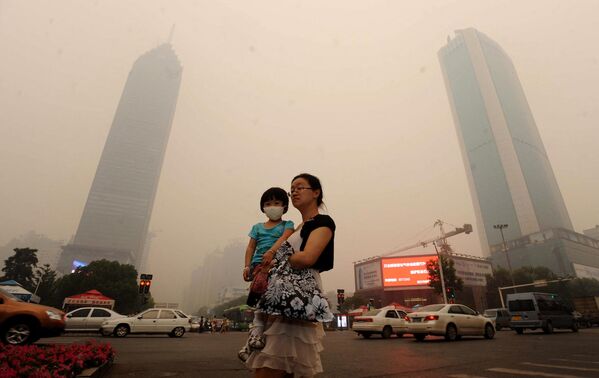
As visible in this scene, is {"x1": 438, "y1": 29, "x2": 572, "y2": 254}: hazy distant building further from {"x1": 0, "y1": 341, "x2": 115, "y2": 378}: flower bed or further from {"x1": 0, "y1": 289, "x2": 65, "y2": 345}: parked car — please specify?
{"x1": 0, "y1": 341, "x2": 115, "y2": 378}: flower bed

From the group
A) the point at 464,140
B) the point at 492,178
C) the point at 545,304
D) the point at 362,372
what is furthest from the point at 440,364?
the point at 464,140

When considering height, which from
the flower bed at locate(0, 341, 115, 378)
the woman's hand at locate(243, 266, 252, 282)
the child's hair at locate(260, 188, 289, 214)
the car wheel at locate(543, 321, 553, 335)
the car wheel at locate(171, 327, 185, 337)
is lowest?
the flower bed at locate(0, 341, 115, 378)

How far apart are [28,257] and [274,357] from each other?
270 ft

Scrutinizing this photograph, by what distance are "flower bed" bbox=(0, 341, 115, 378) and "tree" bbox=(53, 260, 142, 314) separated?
5852 cm

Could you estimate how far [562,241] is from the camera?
123938 millimetres

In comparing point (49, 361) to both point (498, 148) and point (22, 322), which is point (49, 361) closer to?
point (22, 322)

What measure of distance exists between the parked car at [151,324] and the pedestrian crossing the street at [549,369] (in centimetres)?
1507

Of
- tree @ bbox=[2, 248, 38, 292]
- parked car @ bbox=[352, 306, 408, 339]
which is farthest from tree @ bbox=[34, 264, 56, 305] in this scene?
parked car @ bbox=[352, 306, 408, 339]

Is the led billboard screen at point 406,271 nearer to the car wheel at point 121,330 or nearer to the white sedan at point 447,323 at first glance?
the white sedan at point 447,323

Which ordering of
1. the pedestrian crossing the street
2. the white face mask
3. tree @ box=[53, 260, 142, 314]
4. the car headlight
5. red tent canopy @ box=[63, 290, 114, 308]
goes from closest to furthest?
the white face mask, the pedestrian crossing the street, the car headlight, red tent canopy @ box=[63, 290, 114, 308], tree @ box=[53, 260, 142, 314]

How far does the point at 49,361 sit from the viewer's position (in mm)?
4652

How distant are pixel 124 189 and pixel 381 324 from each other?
558ft

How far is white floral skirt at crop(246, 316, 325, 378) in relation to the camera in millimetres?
2004

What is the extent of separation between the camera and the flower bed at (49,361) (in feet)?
12.2
